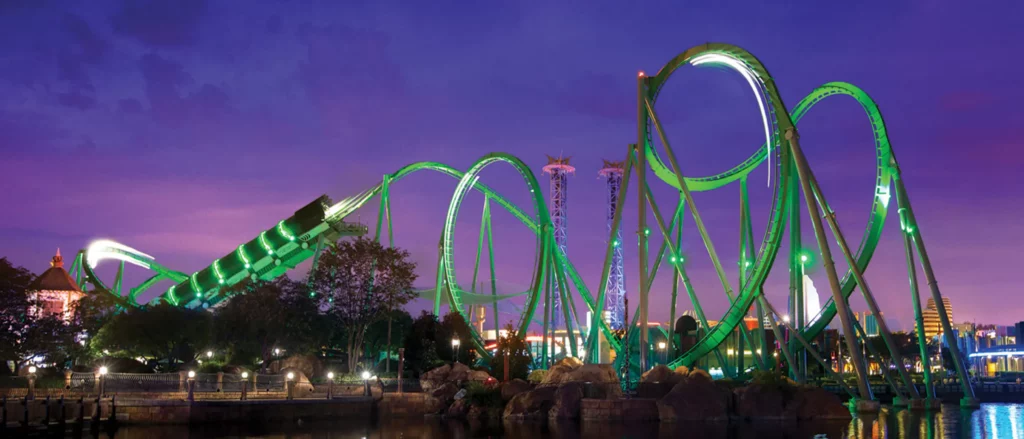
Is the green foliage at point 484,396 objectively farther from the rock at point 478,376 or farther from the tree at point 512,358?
the tree at point 512,358

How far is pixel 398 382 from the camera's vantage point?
42.4 metres

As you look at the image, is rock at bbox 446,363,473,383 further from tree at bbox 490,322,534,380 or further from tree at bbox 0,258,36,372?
tree at bbox 0,258,36,372

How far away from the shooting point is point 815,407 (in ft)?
114

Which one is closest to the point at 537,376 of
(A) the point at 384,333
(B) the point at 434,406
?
(B) the point at 434,406

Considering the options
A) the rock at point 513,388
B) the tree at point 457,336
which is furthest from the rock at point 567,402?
the tree at point 457,336

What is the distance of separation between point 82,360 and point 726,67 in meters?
40.9

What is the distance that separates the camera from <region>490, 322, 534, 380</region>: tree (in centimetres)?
4681

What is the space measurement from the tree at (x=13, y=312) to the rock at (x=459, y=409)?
21.6 m

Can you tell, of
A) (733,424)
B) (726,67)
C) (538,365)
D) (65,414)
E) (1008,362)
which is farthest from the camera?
(1008,362)

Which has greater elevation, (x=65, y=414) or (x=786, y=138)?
(x=786, y=138)

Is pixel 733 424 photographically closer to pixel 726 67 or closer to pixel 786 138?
pixel 786 138

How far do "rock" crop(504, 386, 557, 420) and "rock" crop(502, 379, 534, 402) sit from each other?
45.7 inches

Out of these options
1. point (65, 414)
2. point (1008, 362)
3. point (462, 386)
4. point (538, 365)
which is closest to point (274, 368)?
point (462, 386)

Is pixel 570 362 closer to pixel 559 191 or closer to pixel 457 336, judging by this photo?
pixel 457 336
